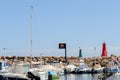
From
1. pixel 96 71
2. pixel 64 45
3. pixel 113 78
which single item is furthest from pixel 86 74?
pixel 113 78

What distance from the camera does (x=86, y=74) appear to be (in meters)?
76.6

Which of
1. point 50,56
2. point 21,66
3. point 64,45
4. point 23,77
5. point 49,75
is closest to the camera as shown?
point 23,77

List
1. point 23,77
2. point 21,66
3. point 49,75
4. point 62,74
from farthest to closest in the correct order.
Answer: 1. point 62,74
2. point 21,66
3. point 49,75
4. point 23,77

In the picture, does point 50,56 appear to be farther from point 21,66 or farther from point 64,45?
point 21,66

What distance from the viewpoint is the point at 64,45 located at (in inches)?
3578

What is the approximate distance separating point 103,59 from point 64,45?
979 cm

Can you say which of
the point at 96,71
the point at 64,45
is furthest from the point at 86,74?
the point at 64,45

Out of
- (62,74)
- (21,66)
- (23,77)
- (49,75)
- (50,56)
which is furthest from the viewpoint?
(50,56)

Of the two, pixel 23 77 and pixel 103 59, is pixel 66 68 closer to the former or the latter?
pixel 103 59

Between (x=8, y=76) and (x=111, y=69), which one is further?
(x=111, y=69)

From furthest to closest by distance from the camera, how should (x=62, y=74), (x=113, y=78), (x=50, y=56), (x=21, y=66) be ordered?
(x=50, y=56) < (x=62, y=74) < (x=21, y=66) < (x=113, y=78)

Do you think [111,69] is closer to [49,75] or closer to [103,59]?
[49,75]

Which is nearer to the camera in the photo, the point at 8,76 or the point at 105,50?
the point at 8,76

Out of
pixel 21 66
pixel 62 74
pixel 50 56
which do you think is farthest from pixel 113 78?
pixel 50 56
